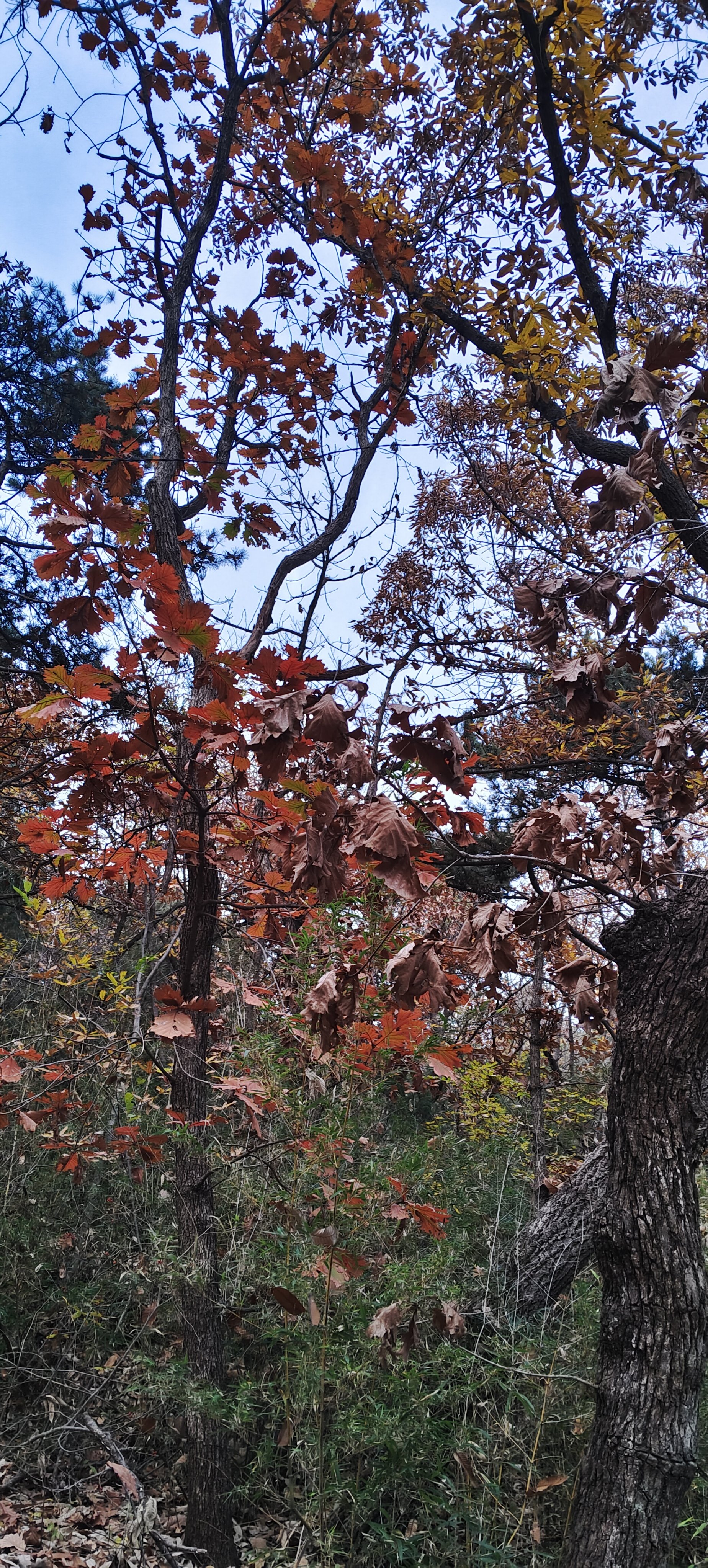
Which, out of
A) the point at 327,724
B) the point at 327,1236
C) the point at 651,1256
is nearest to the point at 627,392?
the point at 327,724

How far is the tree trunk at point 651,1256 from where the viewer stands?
6.90ft

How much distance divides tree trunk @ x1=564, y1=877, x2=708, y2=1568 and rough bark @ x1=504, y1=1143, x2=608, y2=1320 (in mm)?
992

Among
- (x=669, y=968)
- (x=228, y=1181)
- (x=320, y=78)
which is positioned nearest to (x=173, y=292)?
(x=320, y=78)

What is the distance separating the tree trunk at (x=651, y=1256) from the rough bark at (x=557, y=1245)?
0.99 m

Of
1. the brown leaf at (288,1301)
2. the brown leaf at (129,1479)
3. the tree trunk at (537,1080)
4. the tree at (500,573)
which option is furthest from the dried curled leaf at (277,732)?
the tree trunk at (537,1080)

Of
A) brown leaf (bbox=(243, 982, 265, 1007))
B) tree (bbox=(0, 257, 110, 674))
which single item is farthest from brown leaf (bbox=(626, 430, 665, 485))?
tree (bbox=(0, 257, 110, 674))

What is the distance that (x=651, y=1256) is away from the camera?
221 cm

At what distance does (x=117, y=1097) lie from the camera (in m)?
4.23

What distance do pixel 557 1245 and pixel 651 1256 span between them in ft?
4.26

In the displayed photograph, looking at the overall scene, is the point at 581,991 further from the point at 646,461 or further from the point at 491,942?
the point at 646,461

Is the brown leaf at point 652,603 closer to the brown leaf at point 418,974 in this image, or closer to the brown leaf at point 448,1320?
the brown leaf at point 418,974

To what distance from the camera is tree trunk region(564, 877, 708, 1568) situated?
82.8 inches

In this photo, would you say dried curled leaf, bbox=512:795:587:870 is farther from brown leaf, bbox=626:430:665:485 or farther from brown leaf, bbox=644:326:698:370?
brown leaf, bbox=644:326:698:370

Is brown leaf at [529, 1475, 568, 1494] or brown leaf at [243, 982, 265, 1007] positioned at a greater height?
brown leaf at [243, 982, 265, 1007]
